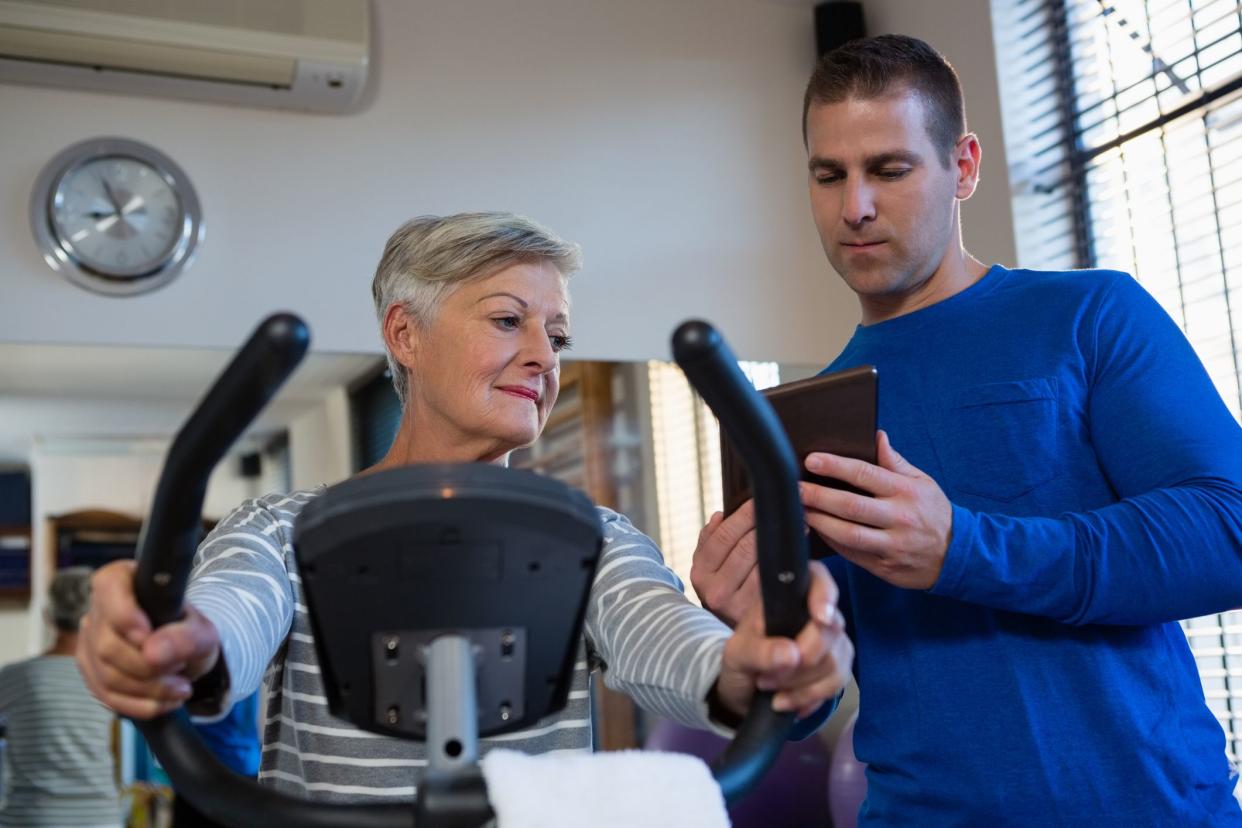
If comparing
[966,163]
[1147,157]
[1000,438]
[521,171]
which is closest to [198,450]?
[1000,438]

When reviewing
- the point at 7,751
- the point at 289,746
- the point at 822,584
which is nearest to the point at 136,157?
the point at 7,751

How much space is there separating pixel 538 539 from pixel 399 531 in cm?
8

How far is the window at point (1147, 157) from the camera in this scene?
9.85 ft

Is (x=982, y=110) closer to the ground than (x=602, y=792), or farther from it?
farther from it

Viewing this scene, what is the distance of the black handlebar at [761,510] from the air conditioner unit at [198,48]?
2954mm

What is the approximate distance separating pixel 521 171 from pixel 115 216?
113 cm

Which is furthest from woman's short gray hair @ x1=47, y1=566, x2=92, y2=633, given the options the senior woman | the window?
the window

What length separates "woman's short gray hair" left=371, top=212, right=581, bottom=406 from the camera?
4.87 feet

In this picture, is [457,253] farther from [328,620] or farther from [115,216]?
[115,216]

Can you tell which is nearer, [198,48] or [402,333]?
[402,333]

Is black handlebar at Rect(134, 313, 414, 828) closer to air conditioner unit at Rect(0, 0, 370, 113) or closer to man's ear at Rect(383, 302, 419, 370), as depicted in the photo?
man's ear at Rect(383, 302, 419, 370)

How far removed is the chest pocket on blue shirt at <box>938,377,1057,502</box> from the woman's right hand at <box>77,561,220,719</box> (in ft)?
3.14

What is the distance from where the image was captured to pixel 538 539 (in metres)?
0.78

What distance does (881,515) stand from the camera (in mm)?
1265
